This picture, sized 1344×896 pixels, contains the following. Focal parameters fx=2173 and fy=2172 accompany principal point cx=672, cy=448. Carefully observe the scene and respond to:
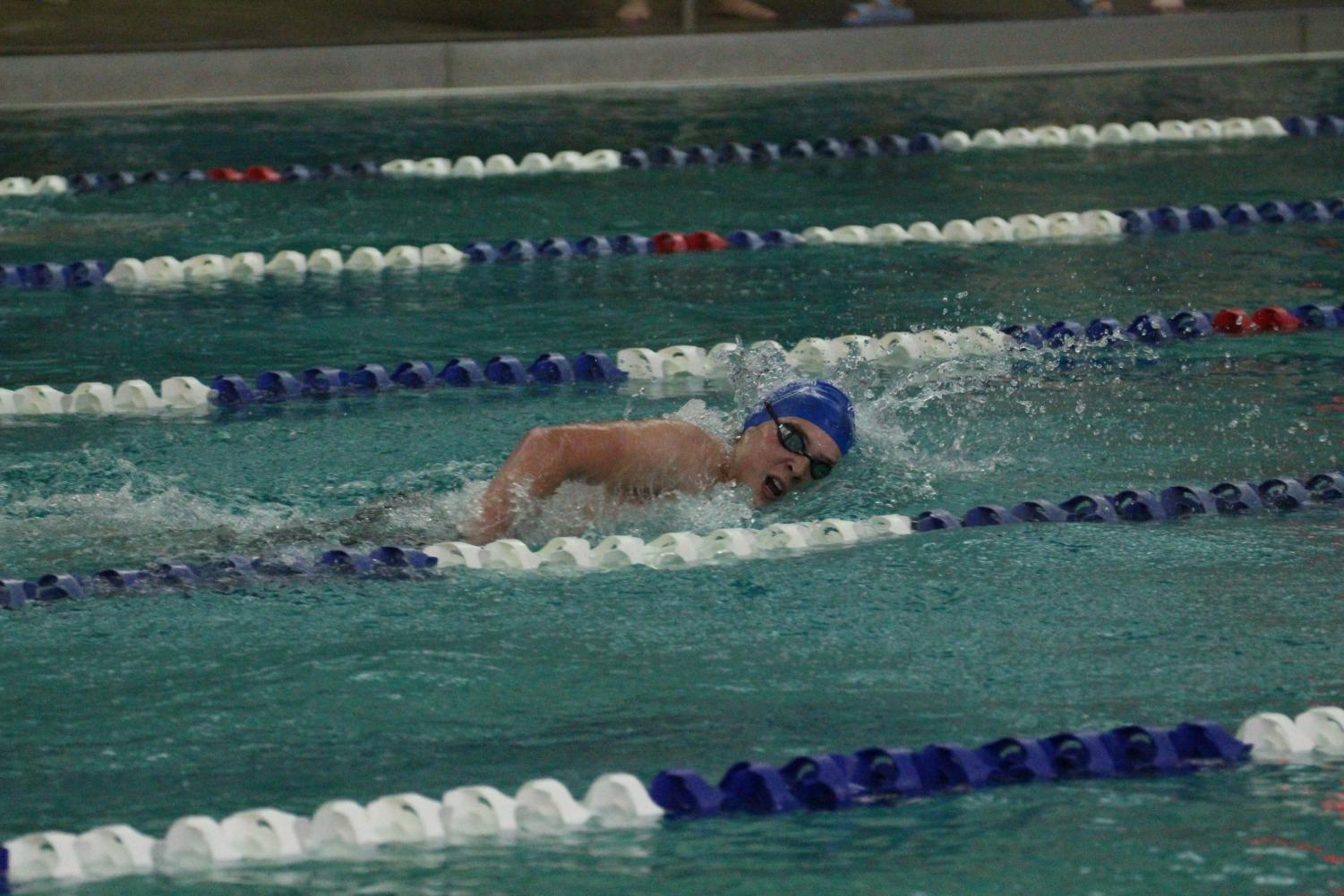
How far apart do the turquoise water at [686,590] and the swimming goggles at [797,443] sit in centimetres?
12

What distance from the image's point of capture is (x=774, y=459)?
503 cm

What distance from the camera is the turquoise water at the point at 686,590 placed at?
3.28 meters

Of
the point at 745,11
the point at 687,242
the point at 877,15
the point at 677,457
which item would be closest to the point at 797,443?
the point at 677,457

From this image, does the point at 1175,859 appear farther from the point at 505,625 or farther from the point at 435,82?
the point at 435,82

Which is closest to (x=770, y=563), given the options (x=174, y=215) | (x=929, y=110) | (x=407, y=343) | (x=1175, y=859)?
(x=1175, y=859)

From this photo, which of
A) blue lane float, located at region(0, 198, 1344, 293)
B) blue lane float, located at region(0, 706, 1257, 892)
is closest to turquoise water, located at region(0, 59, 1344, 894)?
blue lane float, located at region(0, 706, 1257, 892)

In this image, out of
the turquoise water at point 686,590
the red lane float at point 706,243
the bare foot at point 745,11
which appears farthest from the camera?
the bare foot at point 745,11

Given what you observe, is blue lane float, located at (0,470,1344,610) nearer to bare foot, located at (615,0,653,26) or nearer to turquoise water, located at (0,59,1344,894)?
turquoise water, located at (0,59,1344,894)

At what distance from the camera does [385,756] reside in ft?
11.8

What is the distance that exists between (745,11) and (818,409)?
8665 mm

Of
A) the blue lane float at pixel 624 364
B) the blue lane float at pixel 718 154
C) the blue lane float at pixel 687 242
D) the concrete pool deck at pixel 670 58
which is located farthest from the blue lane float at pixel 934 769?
the concrete pool deck at pixel 670 58

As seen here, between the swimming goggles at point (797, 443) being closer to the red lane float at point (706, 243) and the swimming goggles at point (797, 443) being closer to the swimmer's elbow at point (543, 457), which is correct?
the swimmer's elbow at point (543, 457)

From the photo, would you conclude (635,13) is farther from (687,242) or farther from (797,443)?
(797,443)

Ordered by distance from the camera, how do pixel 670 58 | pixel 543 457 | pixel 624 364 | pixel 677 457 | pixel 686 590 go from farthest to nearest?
pixel 670 58 < pixel 624 364 < pixel 677 457 < pixel 543 457 < pixel 686 590
